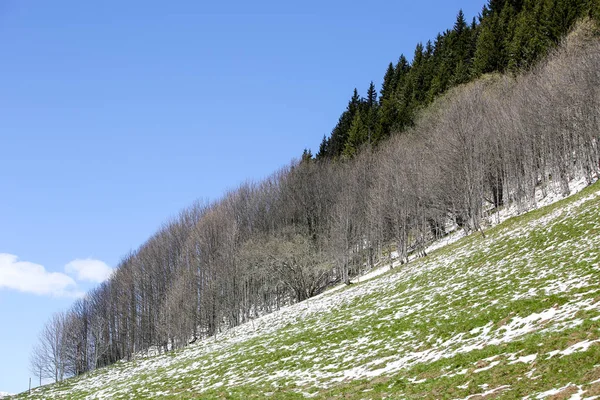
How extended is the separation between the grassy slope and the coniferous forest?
12898mm

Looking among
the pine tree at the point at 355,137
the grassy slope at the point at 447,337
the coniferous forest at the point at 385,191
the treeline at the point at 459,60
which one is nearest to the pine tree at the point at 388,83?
the treeline at the point at 459,60

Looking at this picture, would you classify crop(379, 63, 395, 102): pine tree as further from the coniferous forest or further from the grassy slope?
the grassy slope

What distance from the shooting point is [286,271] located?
60.7 m

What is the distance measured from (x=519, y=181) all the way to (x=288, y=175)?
4085cm

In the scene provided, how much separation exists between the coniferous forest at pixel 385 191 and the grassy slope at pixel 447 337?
508 inches

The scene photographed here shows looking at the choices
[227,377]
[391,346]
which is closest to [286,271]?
[227,377]

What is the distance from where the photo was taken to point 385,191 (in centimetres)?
5306

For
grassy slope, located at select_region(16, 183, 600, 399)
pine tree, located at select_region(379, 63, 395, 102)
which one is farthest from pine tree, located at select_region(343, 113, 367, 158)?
grassy slope, located at select_region(16, 183, 600, 399)

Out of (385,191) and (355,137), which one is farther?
(355,137)

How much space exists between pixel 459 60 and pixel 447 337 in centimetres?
7429

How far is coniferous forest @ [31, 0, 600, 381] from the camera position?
152 ft

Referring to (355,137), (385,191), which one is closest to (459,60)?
(355,137)

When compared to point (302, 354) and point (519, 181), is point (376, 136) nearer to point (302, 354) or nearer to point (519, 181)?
point (519, 181)

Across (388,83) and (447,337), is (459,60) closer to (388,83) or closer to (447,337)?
(388,83)
